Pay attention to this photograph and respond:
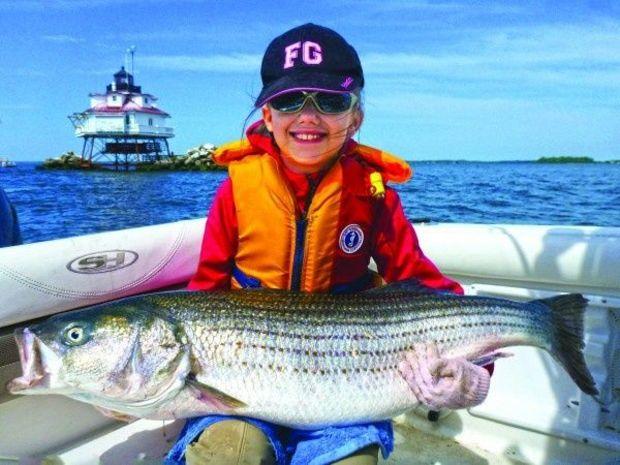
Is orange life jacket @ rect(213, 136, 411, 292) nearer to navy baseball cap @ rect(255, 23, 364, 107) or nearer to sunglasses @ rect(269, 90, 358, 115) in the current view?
sunglasses @ rect(269, 90, 358, 115)

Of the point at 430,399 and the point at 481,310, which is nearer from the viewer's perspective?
the point at 430,399

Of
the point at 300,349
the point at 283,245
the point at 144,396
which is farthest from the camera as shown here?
the point at 283,245

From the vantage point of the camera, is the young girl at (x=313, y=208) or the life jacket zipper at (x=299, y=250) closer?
the young girl at (x=313, y=208)

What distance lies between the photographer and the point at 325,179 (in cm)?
334

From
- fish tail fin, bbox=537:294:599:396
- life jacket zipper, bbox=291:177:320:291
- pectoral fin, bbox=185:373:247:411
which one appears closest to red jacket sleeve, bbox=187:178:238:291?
life jacket zipper, bbox=291:177:320:291

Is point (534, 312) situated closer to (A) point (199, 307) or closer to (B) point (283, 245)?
(B) point (283, 245)

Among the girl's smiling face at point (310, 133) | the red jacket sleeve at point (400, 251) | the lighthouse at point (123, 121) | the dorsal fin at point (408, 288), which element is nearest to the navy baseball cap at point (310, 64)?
the girl's smiling face at point (310, 133)

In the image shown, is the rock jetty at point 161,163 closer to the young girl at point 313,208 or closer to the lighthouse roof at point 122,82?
the lighthouse roof at point 122,82

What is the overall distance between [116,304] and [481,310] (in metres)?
1.78

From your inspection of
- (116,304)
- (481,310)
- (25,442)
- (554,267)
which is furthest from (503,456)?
(25,442)

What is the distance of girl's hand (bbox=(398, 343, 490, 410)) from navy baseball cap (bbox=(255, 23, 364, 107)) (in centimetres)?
142

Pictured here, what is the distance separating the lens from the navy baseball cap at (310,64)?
121 inches

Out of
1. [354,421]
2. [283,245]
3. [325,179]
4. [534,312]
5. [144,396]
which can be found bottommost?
[354,421]

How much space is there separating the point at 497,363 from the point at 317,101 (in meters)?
2.34
